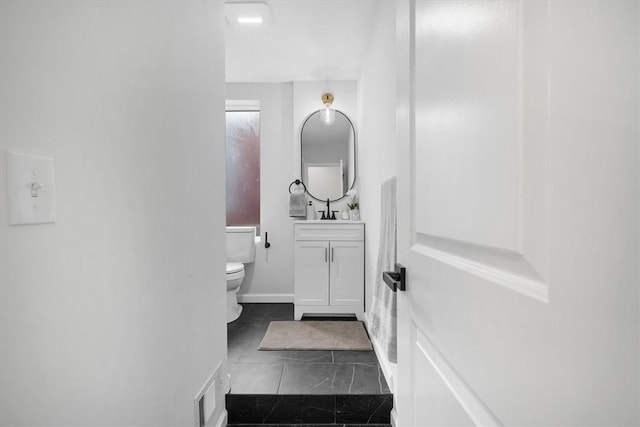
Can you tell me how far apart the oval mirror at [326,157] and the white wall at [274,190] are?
0.18m

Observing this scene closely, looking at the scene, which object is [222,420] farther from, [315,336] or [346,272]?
[346,272]

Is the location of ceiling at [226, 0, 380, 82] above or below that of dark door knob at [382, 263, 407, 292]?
above

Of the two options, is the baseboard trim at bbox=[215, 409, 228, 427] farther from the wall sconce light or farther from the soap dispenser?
the wall sconce light

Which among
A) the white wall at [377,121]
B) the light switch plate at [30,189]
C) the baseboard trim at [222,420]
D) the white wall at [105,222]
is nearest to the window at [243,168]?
the white wall at [377,121]

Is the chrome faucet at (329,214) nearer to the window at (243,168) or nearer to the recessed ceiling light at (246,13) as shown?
the window at (243,168)

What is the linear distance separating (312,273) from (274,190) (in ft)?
3.45

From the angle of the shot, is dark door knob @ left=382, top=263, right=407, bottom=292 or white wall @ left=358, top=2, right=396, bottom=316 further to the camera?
white wall @ left=358, top=2, right=396, bottom=316

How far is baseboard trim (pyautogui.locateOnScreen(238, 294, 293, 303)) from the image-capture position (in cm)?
341

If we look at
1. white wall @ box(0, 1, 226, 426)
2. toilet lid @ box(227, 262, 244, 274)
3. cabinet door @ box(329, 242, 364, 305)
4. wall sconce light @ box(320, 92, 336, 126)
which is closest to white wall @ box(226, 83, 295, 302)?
wall sconce light @ box(320, 92, 336, 126)

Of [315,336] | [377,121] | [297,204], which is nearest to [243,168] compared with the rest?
[297,204]

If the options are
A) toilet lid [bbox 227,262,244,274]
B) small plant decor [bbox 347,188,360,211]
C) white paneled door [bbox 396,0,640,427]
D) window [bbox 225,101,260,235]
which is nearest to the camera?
white paneled door [bbox 396,0,640,427]

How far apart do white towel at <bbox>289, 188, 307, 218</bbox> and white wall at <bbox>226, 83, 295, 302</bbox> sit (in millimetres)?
187

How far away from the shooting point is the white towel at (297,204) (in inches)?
128

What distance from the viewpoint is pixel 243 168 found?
3.54m
